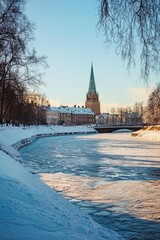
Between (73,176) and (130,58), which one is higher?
(130,58)

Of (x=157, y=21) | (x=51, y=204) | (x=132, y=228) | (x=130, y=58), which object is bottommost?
(x=132, y=228)

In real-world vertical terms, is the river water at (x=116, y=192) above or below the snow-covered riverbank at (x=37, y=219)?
below

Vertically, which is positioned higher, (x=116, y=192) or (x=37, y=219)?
(x=37, y=219)

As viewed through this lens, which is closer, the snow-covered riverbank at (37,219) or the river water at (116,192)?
the snow-covered riverbank at (37,219)

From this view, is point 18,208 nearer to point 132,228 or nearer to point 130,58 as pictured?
point 132,228

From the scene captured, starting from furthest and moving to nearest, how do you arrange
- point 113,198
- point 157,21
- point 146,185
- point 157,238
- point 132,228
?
1. point 146,185
2. point 113,198
3. point 132,228
4. point 157,238
5. point 157,21

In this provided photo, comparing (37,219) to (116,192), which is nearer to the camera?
(37,219)

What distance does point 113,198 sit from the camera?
12.0 metres

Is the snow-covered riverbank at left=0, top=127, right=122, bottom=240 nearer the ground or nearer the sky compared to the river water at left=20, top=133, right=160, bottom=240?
nearer the sky

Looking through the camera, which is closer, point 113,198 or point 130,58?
point 130,58

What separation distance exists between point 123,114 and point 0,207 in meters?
170

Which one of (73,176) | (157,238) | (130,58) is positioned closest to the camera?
(130,58)

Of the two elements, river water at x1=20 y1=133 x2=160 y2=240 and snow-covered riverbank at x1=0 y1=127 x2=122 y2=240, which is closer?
snow-covered riverbank at x1=0 y1=127 x2=122 y2=240

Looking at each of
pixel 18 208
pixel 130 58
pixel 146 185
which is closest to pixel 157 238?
pixel 18 208
